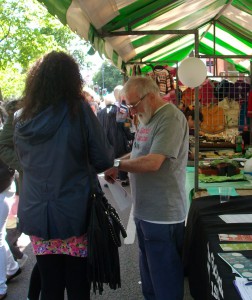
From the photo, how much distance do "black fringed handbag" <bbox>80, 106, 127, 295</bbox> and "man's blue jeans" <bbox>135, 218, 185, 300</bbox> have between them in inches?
17.8

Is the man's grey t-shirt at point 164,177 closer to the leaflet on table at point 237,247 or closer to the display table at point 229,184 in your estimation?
the leaflet on table at point 237,247

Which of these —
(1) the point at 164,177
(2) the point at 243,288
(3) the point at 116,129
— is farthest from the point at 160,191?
(3) the point at 116,129

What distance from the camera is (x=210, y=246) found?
5.80ft

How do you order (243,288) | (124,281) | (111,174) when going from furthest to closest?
(124,281)
(111,174)
(243,288)

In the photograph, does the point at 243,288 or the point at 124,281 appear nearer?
the point at 243,288

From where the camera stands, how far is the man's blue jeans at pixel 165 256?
85.4 inches

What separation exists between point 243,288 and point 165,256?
91 centimetres

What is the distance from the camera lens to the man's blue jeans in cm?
217

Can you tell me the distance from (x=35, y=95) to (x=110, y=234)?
74cm

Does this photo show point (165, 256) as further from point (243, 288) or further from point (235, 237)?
point (243, 288)

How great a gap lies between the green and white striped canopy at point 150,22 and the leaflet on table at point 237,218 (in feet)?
4.54

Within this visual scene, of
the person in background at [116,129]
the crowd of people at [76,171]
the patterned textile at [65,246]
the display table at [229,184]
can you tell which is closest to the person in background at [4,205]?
the crowd of people at [76,171]

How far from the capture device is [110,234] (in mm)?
1758

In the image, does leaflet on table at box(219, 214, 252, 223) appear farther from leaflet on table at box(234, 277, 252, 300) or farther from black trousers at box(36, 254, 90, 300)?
black trousers at box(36, 254, 90, 300)
